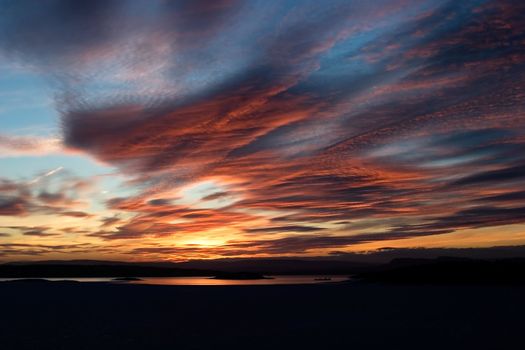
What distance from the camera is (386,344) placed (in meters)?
44.6

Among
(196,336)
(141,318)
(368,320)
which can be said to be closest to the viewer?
(196,336)

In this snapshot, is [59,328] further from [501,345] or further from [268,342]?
[501,345]

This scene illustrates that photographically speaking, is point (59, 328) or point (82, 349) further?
point (59, 328)

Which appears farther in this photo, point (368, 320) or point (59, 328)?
point (368, 320)

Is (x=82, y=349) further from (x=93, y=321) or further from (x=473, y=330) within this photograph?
(x=473, y=330)

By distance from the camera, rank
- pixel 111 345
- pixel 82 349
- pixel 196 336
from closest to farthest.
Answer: pixel 82 349
pixel 111 345
pixel 196 336

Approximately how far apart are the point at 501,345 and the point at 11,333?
43273 millimetres

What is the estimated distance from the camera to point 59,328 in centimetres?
5788

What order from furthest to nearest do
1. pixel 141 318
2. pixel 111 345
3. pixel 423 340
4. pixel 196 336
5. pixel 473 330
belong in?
pixel 141 318
pixel 473 330
pixel 196 336
pixel 423 340
pixel 111 345

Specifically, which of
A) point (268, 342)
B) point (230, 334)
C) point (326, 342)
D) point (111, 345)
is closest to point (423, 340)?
point (326, 342)

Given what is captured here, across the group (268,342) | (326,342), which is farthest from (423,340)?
(268,342)

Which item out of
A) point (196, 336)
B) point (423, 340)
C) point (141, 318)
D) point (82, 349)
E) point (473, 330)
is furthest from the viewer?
point (141, 318)

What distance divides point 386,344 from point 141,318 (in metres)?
38.8

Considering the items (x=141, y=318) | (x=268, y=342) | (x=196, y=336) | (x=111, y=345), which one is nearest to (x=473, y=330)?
(x=268, y=342)
